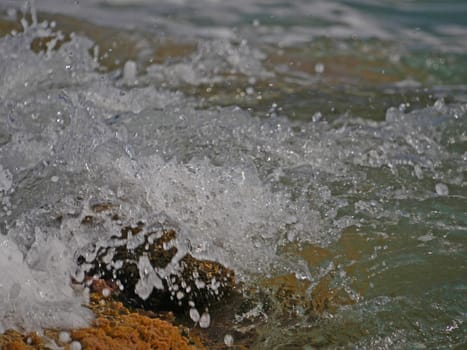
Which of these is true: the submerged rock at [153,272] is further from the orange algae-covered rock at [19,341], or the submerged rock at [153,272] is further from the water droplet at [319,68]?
the water droplet at [319,68]

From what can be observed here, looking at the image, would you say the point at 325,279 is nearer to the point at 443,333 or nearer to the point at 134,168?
the point at 443,333

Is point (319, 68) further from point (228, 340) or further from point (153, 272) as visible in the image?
point (228, 340)

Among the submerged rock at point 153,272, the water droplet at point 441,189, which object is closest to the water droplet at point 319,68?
the water droplet at point 441,189

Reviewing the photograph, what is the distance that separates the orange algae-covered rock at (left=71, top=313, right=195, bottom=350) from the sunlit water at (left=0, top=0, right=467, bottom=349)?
8 centimetres

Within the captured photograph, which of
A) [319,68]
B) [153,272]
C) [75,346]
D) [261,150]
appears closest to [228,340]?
[153,272]

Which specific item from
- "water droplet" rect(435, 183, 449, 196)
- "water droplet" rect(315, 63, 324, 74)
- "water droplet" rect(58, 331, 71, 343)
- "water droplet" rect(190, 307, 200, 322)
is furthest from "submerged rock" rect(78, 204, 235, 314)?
"water droplet" rect(315, 63, 324, 74)

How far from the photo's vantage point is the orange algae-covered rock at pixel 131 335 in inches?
93.5

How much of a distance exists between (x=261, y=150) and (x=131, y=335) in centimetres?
209

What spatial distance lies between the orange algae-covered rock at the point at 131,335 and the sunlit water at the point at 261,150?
8cm

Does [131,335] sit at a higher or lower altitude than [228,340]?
higher

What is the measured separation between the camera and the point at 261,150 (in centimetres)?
439

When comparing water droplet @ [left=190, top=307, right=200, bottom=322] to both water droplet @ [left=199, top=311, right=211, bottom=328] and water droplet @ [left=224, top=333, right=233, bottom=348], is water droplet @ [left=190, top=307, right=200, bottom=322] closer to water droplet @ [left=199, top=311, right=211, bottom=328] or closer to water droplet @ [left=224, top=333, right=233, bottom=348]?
water droplet @ [left=199, top=311, right=211, bottom=328]

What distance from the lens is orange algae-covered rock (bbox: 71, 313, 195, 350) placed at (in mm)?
2375

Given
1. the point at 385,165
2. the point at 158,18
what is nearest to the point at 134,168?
the point at 385,165
